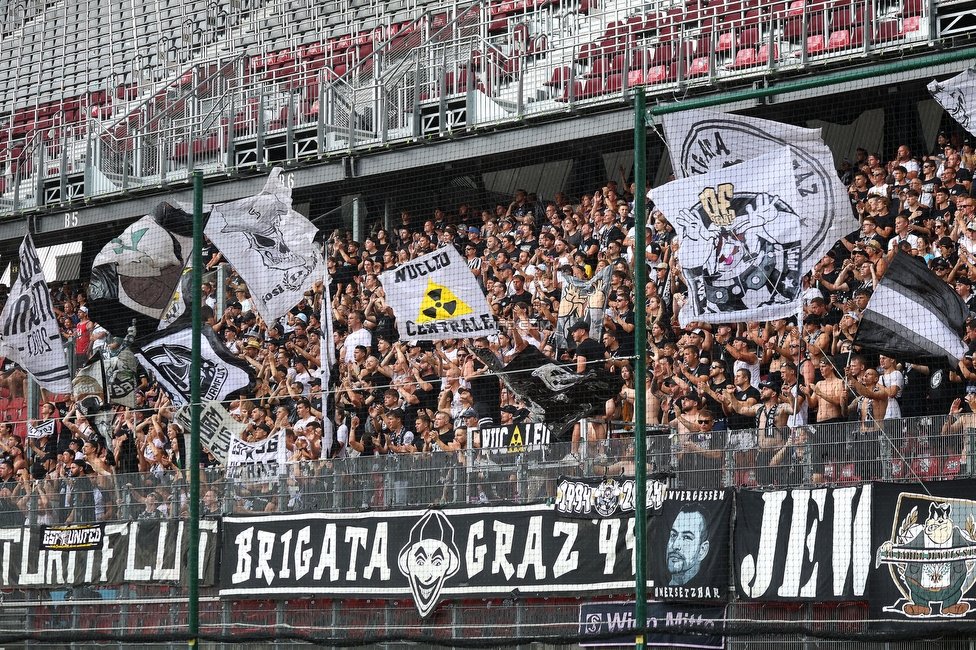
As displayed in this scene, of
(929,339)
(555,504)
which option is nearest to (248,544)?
(555,504)

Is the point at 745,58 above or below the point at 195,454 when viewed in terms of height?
above

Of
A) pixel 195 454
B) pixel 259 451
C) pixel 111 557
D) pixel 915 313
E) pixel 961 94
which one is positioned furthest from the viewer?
pixel 259 451

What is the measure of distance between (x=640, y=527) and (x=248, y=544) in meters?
4.30

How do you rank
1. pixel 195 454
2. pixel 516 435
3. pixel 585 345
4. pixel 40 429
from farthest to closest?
pixel 40 429, pixel 585 345, pixel 516 435, pixel 195 454

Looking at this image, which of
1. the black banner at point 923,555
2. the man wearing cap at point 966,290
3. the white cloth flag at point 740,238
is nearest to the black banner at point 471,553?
the black banner at point 923,555

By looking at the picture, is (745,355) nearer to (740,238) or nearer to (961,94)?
(740,238)

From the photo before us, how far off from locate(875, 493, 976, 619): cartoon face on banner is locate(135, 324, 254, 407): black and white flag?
5.95 meters

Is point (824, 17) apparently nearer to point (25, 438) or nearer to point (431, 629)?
point (431, 629)

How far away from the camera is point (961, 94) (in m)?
8.88

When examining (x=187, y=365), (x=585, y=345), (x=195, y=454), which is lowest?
(x=195, y=454)

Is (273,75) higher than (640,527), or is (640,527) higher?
(273,75)

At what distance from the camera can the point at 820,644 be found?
9391 millimetres

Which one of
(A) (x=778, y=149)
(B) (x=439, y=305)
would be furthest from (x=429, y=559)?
(A) (x=778, y=149)

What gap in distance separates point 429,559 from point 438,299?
2550 mm
